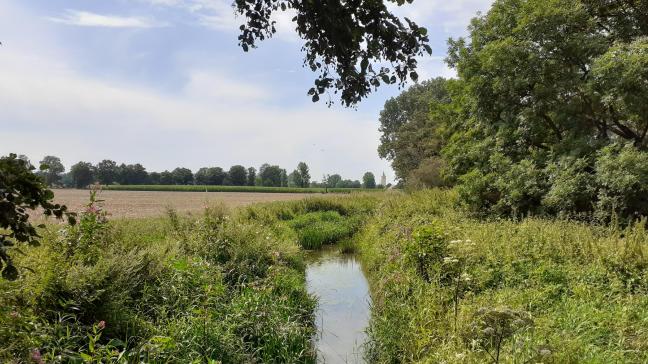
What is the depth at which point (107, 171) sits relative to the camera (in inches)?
2886

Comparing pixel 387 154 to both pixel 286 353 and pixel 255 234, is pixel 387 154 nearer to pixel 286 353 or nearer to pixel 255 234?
pixel 255 234

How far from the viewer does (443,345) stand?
4781mm

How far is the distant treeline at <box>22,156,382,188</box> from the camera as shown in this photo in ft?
213

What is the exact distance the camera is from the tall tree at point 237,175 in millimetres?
101125

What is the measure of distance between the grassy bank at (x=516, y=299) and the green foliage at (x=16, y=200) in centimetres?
315

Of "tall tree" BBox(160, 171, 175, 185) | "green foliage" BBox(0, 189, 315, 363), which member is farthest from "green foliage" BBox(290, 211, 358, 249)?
"tall tree" BBox(160, 171, 175, 185)

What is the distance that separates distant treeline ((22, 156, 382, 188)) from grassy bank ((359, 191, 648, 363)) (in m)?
61.3

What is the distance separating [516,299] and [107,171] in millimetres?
78994

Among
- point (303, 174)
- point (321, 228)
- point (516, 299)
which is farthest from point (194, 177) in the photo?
point (516, 299)

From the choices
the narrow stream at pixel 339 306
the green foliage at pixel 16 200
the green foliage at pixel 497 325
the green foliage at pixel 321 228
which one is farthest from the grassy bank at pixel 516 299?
the green foliage at pixel 321 228

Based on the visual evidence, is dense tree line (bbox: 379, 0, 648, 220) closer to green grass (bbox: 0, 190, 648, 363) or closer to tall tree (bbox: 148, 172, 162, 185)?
green grass (bbox: 0, 190, 648, 363)

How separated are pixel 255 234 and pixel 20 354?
23.2ft

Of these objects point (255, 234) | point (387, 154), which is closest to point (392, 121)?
point (387, 154)

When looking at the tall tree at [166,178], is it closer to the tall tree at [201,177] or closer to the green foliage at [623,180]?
the tall tree at [201,177]
